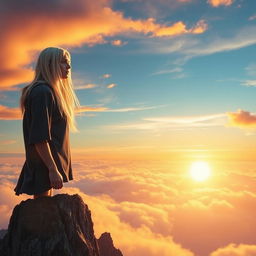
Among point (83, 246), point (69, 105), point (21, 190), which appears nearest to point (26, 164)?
point (21, 190)

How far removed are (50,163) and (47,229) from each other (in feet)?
4.58

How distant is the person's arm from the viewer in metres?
5.36

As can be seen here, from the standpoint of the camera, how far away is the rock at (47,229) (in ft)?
18.9

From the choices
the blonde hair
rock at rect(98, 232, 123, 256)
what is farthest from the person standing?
rock at rect(98, 232, 123, 256)

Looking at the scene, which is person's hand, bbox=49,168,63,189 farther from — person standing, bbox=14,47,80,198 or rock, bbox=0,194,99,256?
rock, bbox=0,194,99,256

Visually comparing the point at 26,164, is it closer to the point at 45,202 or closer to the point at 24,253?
the point at 45,202

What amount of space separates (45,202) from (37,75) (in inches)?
98.2

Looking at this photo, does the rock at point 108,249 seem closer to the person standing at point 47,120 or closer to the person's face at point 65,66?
the person standing at point 47,120

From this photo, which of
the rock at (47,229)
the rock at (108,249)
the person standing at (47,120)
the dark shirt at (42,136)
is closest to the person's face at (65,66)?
the person standing at (47,120)

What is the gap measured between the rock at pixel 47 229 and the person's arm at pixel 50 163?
3.21 feet

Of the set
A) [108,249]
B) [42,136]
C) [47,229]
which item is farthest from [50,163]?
[108,249]

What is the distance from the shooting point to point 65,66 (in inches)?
238

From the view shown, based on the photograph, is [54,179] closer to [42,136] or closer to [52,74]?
[42,136]

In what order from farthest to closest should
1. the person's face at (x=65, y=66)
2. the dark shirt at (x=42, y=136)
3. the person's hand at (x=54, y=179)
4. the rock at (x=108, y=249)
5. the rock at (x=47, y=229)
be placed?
1. the rock at (x=108, y=249)
2. the person's face at (x=65, y=66)
3. the rock at (x=47, y=229)
4. the dark shirt at (x=42, y=136)
5. the person's hand at (x=54, y=179)
